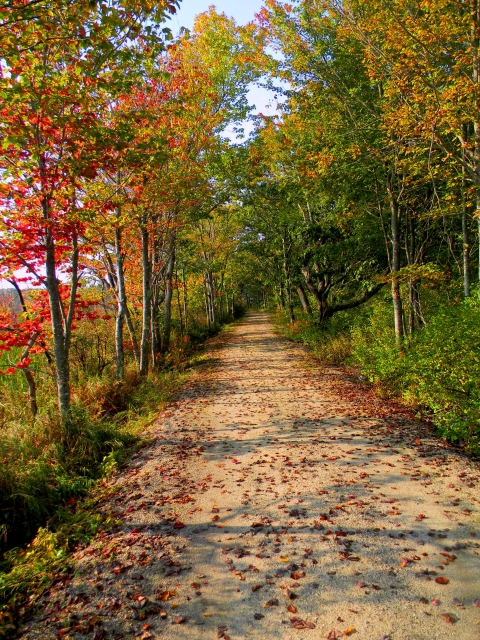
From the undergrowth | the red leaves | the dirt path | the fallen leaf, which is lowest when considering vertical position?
the red leaves

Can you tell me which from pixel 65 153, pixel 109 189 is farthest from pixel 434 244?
pixel 65 153

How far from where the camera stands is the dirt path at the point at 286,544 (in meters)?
2.74

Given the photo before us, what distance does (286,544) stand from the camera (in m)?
3.54

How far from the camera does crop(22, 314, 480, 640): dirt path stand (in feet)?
9.00

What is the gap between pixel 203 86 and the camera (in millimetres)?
10914

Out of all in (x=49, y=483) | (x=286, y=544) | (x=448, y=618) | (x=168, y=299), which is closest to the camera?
(x=448, y=618)

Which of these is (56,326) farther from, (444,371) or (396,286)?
(396,286)

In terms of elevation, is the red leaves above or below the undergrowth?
below

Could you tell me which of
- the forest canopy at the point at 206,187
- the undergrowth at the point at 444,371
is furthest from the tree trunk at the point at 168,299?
the undergrowth at the point at 444,371

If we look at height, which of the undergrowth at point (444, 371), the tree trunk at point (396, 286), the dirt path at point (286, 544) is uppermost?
the tree trunk at point (396, 286)

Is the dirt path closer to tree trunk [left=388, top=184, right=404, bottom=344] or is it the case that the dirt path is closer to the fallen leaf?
the fallen leaf

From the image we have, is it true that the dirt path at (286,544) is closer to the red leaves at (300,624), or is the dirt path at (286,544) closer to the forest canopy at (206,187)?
the red leaves at (300,624)

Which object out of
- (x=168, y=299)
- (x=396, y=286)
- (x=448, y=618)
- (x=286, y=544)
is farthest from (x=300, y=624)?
(x=168, y=299)

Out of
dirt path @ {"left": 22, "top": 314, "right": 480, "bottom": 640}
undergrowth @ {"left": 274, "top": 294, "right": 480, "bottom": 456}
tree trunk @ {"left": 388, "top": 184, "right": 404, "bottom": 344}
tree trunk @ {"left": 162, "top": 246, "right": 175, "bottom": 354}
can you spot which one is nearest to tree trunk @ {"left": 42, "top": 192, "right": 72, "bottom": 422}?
dirt path @ {"left": 22, "top": 314, "right": 480, "bottom": 640}
